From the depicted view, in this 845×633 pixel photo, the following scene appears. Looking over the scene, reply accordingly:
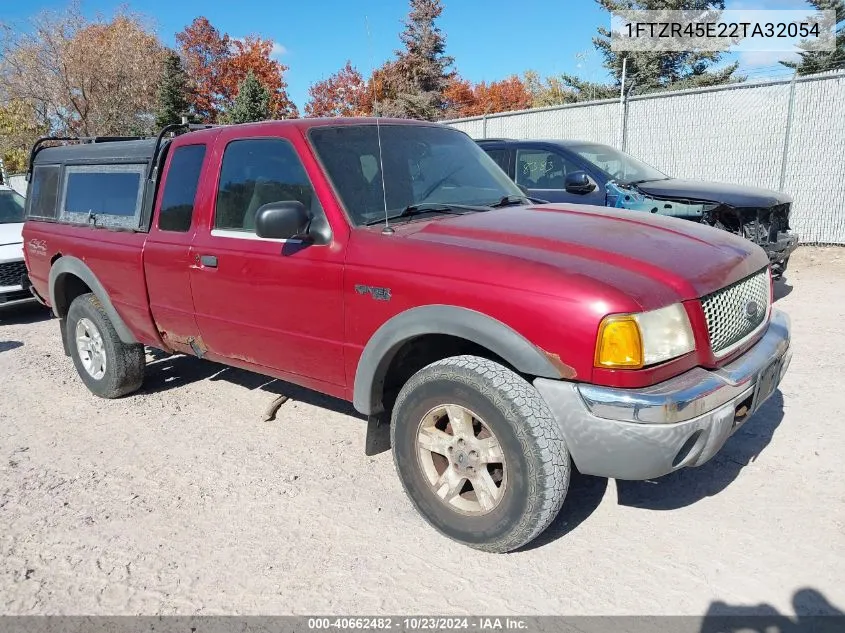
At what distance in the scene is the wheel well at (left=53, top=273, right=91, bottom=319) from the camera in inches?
203

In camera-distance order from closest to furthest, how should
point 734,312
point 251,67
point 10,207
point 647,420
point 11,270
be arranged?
point 647,420 < point 734,312 < point 11,270 < point 10,207 < point 251,67

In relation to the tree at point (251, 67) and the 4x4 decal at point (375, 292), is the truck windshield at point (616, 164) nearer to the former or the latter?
the 4x4 decal at point (375, 292)

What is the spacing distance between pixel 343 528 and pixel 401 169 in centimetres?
198

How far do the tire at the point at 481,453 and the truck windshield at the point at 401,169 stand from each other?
3.37 ft

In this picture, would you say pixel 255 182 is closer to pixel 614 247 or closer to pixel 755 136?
pixel 614 247

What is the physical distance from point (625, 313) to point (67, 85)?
3082 centimetres

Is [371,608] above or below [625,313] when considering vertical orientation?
below

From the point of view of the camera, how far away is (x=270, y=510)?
3.29m

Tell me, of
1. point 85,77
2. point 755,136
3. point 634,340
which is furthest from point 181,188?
point 85,77

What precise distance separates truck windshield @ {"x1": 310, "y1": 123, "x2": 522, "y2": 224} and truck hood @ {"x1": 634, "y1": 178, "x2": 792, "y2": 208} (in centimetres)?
355

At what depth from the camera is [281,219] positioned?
2967 mm

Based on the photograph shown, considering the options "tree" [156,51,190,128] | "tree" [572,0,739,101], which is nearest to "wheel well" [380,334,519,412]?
"tree" [572,0,739,101]

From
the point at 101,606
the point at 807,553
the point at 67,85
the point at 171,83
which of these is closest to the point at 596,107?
the point at 807,553

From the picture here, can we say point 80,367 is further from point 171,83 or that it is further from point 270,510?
point 171,83
